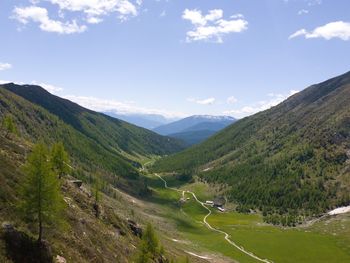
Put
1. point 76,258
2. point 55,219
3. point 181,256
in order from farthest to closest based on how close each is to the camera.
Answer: point 181,256
point 76,258
point 55,219

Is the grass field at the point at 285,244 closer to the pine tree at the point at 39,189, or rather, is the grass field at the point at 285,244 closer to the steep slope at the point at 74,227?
the steep slope at the point at 74,227

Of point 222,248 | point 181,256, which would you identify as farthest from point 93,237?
point 222,248

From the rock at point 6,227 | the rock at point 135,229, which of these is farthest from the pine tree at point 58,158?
the rock at point 6,227

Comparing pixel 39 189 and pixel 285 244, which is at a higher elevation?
pixel 39 189

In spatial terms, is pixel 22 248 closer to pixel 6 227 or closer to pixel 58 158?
pixel 6 227

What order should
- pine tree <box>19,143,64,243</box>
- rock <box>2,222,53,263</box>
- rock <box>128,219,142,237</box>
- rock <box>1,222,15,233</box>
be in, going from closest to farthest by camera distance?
rock <box>2,222,53,263</box>
rock <box>1,222,15,233</box>
pine tree <box>19,143,64,243</box>
rock <box>128,219,142,237</box>

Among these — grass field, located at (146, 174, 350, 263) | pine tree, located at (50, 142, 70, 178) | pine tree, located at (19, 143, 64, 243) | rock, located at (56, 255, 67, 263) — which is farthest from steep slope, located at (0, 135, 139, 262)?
grass field, located at (146, 174, 350, 263)

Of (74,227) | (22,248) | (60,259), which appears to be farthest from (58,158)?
(22,248)

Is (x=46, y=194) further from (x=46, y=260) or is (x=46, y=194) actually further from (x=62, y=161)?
(x=62, y=161)

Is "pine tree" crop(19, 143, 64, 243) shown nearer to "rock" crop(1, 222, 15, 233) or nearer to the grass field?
"rock" crop(1, 222, 15, 233)

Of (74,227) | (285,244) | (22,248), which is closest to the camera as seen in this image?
(22,248)

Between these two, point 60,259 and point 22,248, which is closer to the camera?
point 22,248
